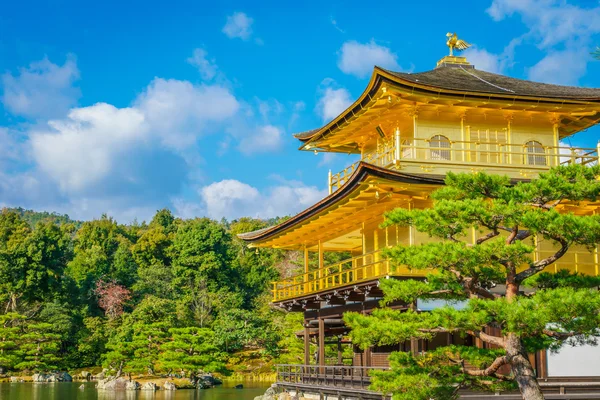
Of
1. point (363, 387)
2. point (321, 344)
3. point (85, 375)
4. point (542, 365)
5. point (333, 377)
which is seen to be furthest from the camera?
point (85, 375)

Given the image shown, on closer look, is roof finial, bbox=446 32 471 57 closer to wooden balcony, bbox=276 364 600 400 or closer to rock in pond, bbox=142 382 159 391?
wooden balcony, bbox=276 364 600 400

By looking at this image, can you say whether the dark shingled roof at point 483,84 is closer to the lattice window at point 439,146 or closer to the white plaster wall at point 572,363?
the lattice window at point 439,146

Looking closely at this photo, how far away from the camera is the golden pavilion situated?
14.7m

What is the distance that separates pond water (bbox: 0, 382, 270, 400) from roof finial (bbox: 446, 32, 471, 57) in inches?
598

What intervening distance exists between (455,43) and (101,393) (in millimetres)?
20444

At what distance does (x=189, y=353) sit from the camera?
33094 mm

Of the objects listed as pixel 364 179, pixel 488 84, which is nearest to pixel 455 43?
pixel 488 84

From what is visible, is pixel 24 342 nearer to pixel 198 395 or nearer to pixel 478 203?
pixel 198 395

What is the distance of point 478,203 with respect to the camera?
1009 centimetres

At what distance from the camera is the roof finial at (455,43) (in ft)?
64.3

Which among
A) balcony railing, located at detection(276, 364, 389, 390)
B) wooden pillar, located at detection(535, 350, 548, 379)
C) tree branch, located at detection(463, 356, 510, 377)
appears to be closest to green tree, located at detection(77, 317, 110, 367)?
balcony railing, located at detection(276, 364, 389, 390)

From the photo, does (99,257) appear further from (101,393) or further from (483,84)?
(483,84)

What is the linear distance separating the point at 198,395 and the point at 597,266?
60.3ft

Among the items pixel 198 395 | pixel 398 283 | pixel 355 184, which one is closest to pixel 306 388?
pixel 355 184
